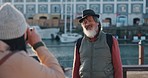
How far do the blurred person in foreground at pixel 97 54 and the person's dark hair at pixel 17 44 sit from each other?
148 centimetres

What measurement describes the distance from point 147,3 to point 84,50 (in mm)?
54012

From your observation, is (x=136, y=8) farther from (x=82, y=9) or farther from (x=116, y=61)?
(x=116, y=61)

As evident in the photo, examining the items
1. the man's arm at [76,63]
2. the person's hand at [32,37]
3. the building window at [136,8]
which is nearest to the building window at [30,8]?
the building window at [136,8]

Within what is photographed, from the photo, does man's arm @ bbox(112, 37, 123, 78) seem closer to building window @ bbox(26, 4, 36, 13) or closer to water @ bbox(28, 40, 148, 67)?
water @ bbox(28, 40, 148, 67)

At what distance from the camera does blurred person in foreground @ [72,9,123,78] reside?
3.30 m

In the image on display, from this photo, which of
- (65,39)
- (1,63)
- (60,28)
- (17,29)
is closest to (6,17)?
(17,29)

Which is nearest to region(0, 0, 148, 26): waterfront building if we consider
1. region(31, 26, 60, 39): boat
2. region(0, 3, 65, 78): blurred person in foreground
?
region(31, 26, 60, 39): boat

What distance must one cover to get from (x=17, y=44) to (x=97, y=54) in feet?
5.21

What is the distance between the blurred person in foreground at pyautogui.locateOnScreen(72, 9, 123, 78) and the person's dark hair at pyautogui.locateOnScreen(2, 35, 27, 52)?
1.48 meters

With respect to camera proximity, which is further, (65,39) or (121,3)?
(121,3)

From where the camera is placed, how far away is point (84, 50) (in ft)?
11.1

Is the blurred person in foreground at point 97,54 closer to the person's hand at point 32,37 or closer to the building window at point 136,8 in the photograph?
the person's hand at point 32,37

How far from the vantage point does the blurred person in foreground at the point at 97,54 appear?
3.30m

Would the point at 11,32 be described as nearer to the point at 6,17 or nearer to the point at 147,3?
the point at 6,17
